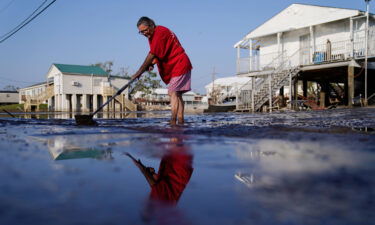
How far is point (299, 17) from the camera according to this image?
18.1 m

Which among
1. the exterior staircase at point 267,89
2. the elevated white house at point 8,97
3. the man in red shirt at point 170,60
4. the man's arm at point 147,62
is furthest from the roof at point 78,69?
the elevated white house at point 8,97

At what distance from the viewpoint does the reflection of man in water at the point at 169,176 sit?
82 cm

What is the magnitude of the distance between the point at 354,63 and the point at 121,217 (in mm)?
16191

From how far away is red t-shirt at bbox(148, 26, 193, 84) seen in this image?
171 inches

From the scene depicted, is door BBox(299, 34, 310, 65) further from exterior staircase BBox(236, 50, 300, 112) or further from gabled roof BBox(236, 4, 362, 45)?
gabled roof BBox(236, 4, 362, 45)

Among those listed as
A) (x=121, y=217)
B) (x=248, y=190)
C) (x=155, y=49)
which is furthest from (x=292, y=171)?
(x=155, y=49)

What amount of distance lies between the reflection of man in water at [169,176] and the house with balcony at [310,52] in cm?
1410

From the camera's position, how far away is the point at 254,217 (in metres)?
0.65

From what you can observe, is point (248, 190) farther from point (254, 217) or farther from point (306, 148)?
point (306, 148)

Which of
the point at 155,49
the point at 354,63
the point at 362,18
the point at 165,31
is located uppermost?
the point at 362,18

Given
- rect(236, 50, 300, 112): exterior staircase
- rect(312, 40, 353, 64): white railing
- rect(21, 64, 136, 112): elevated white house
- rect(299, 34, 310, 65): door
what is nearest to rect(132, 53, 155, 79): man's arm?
rect(236, 50, 300, 112): exterior staircase

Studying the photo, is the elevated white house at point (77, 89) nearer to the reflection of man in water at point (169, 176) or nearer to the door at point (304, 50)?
the door at point (304, 50)

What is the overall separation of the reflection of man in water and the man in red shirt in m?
2.97

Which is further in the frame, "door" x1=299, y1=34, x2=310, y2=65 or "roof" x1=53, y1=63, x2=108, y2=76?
"roof" x1=53, y1=63, x2=108, y2=76
